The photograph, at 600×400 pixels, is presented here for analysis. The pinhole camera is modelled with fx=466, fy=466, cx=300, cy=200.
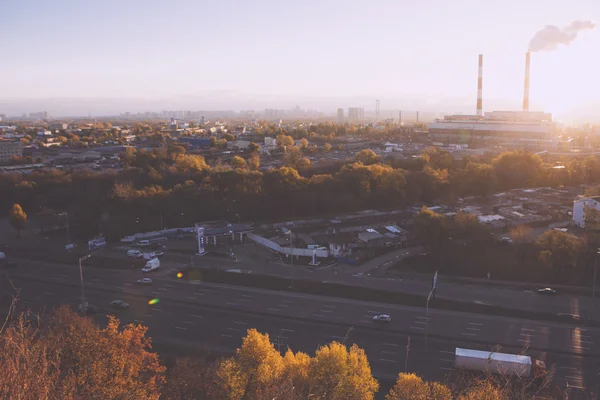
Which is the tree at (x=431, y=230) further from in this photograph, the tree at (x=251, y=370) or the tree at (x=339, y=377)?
the tree at (x=251, y=370)

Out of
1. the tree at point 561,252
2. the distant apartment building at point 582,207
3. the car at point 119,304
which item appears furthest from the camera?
the distant apartment building at point 582,207

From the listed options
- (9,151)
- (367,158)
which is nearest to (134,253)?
(367,158)

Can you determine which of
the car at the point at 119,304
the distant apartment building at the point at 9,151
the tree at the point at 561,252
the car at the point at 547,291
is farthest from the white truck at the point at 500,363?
the distant apartment building at the point at 9,151

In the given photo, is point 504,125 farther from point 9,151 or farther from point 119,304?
point 119,304

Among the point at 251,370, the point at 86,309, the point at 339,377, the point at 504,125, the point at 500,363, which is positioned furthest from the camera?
the point at 504,125

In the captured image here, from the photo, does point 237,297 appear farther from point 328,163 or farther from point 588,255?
point 328,163

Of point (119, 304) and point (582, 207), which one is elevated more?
point (582, 207)

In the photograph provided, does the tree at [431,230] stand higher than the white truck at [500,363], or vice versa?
the tree at [431,230]
